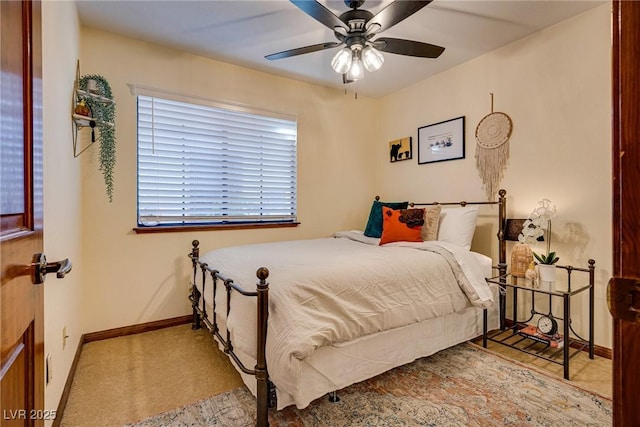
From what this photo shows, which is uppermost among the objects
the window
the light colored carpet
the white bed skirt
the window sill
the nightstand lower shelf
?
the window

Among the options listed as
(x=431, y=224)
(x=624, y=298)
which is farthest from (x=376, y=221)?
(x=624, y=298)

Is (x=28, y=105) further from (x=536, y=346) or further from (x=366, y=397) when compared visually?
(x=536, y=346)

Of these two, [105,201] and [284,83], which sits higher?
[284,83]

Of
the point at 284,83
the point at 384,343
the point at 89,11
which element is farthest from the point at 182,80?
the point at 384,343

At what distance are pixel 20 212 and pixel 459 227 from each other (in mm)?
2841

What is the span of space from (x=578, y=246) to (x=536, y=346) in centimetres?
84

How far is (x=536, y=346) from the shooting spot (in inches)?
95.5

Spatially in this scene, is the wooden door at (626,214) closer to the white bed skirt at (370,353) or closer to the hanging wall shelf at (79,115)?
the white bed skirt at (370,353)

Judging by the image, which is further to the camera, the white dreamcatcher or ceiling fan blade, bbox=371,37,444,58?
the white dreamcatcher

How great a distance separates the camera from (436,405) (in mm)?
1722

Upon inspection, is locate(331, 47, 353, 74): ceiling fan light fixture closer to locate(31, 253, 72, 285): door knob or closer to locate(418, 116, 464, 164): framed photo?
locate(418, 116, 464, 164): framed photo

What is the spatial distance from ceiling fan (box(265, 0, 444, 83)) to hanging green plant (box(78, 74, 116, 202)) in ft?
4.49

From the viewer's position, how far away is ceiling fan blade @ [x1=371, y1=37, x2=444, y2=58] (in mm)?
2096

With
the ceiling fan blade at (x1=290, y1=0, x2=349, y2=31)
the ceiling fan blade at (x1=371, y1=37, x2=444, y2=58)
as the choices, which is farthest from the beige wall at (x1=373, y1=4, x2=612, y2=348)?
the ceiling fan blade at (x1=290, y1=0, x2=349, y2=31)
